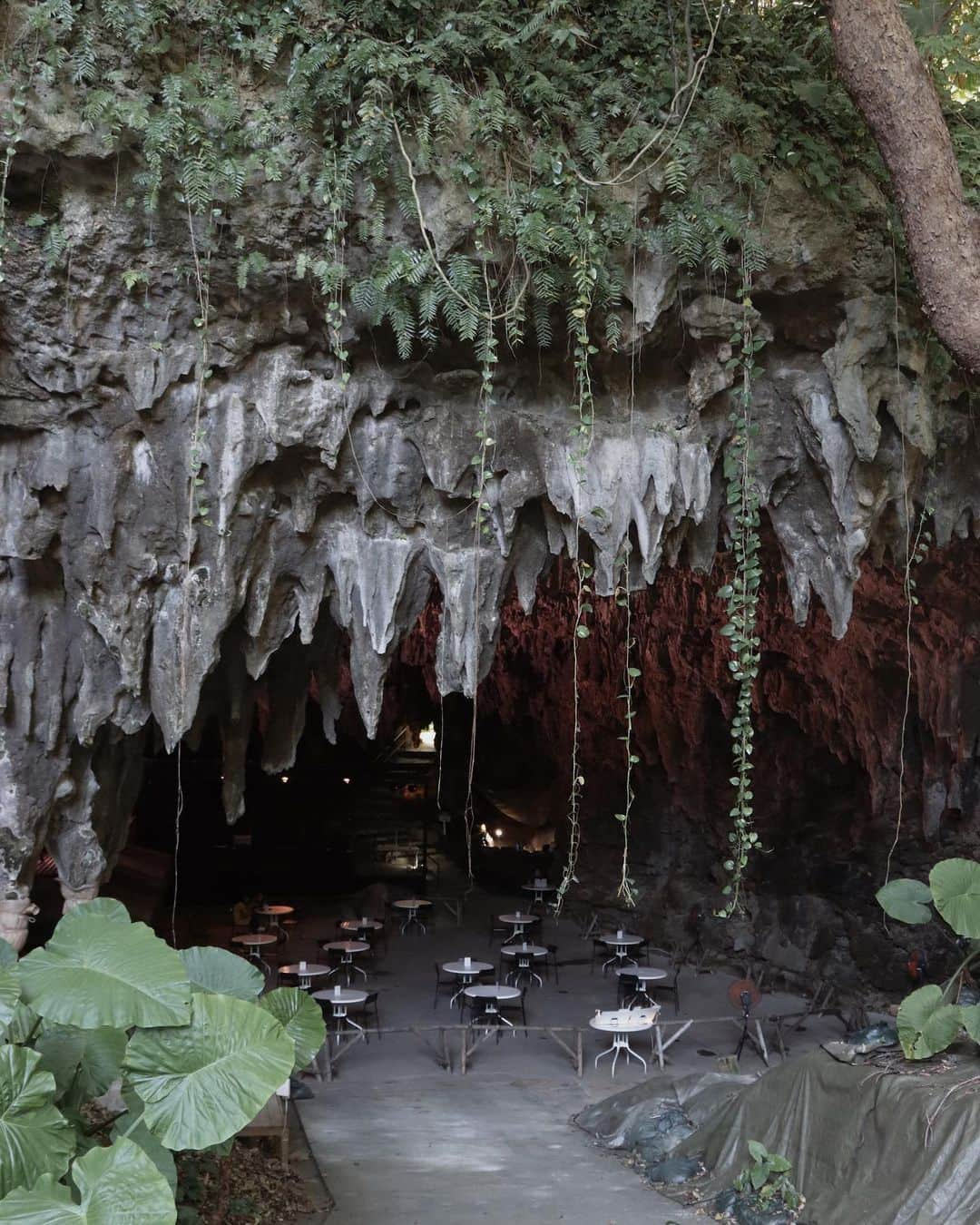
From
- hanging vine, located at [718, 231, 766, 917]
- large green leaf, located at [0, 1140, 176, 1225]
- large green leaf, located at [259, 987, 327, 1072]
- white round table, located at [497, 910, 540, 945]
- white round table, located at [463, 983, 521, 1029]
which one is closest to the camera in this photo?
large green leaf, located at [0, 1140, 176, 1225]

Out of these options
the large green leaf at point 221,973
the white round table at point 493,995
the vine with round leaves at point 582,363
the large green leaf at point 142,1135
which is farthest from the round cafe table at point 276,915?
the large green leaf at point 142,1135

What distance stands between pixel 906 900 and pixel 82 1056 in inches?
200

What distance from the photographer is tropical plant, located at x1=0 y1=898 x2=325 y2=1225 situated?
3.40m

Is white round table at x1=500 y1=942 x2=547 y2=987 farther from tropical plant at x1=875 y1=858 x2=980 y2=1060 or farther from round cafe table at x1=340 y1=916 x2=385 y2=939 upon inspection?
tropical plant at x1=875 y1=858 x2=980 y2=1060

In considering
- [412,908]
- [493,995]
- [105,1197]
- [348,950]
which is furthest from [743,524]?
[412,908]

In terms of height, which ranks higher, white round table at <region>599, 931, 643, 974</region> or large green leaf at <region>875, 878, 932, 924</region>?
large green leaf at <region>875, 878, 932, 924</region>

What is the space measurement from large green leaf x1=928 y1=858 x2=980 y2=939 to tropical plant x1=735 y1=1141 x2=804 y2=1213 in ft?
5.33

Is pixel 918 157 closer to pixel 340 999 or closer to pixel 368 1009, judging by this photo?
pixel 340 999

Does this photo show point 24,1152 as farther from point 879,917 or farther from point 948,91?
point 879,917

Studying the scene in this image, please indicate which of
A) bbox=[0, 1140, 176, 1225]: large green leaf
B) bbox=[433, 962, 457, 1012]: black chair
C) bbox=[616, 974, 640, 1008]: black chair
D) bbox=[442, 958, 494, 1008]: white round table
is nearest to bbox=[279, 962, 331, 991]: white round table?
bbox=[442, 958, 494, 1008]: white round table

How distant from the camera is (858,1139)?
578cm

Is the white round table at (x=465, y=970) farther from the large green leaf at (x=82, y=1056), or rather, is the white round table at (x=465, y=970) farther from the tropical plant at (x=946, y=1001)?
the large green leaf at (x=82, y=1056)

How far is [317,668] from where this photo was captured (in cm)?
772

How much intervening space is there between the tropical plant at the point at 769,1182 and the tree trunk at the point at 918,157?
14.2ft
